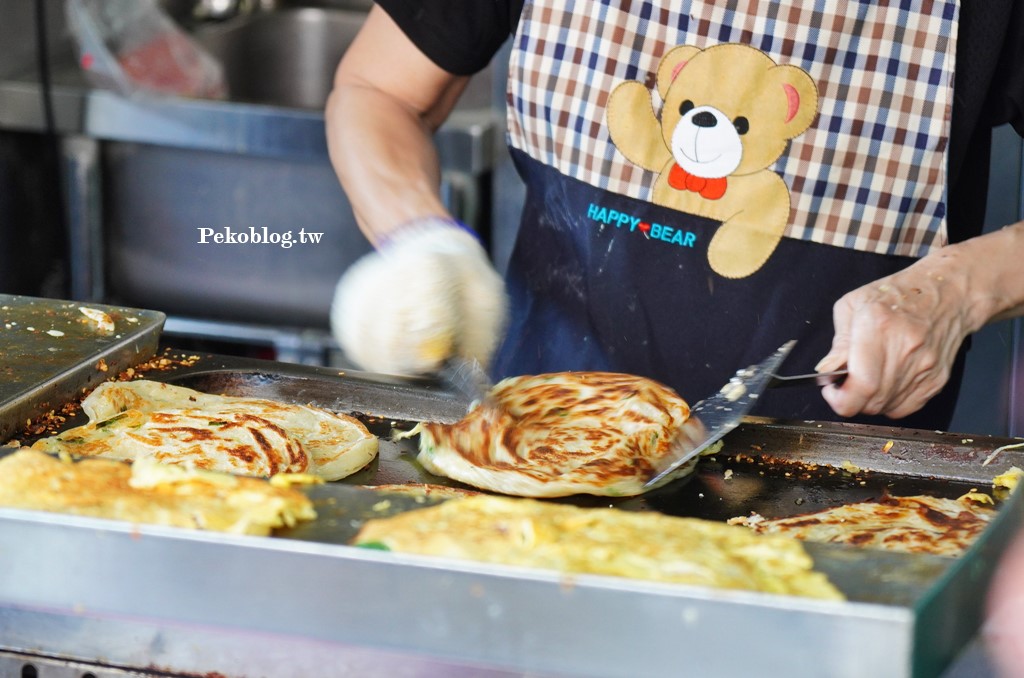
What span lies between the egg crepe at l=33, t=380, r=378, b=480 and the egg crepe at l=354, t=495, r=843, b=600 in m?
0.60

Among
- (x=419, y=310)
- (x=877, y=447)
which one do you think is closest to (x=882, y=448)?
(x=877, y=447)

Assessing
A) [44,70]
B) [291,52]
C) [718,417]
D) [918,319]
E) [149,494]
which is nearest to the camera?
[149,494]

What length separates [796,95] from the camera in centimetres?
227

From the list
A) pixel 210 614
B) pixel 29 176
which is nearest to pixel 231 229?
pixel 29 176

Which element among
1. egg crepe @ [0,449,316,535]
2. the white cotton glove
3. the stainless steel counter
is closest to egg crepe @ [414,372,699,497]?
the white cotton glove

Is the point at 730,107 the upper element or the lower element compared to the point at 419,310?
upper

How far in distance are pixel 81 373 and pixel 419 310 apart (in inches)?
24.1

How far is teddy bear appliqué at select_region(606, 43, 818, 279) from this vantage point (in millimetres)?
2277

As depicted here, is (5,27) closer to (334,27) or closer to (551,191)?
(334,27)

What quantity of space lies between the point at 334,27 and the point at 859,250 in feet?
9.56

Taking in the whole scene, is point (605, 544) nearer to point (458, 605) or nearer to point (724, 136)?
point (458, 605)

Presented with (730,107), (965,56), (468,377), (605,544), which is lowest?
(468,377)

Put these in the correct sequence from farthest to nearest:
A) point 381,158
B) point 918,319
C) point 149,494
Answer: point 381,158 → point 918,319 → point 149,494

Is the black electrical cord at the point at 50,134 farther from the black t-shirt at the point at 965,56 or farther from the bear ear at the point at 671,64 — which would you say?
the bear ear at the point at 671,64
